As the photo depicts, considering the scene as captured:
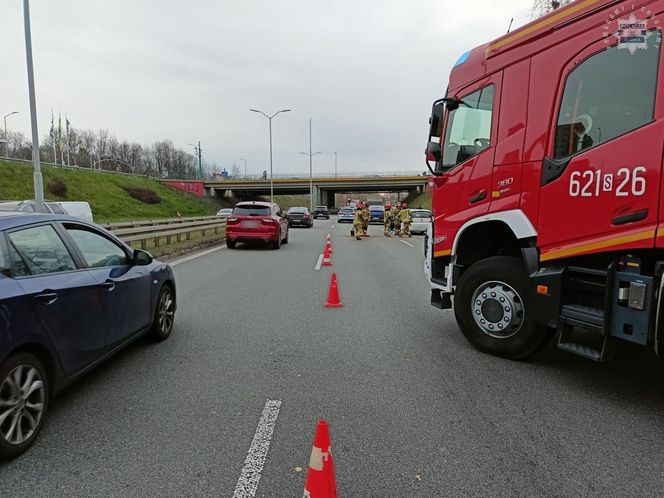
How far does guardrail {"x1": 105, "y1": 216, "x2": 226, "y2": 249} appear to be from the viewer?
13623mm

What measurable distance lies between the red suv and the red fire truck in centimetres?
1201

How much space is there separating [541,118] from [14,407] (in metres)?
4.60

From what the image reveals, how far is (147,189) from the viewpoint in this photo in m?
65.2

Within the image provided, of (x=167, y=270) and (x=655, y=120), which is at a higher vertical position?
(x=655, y=120)

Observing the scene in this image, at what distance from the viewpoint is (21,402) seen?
3053 millimetres

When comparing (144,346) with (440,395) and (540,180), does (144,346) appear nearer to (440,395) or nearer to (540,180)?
(440,395)

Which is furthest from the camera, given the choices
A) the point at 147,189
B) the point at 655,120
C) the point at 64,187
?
the point at 147,189

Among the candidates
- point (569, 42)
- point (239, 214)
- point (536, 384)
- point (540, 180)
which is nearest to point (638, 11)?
point (569, 42)

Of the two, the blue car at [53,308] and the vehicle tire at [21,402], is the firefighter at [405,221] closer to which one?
the blue car at [53,308]

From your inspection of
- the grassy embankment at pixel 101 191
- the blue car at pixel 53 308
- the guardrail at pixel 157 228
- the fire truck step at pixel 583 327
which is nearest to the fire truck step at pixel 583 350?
the fire truck step at pixel 583 327

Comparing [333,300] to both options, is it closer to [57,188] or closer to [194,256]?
[194,256]

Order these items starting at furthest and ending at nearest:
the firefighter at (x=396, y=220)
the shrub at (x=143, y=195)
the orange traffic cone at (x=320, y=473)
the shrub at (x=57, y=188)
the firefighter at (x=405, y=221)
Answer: the shrub at (x=143, y=195) < the shrub at (x=57, y=188) < the firefighter at (x=396, y=220) < the firefighter at (x=405, y=221) < the orange traffic cone at (x=320, y=473)

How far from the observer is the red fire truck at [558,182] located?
12.0 ft

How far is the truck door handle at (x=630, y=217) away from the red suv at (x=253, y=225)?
46.4 feet
